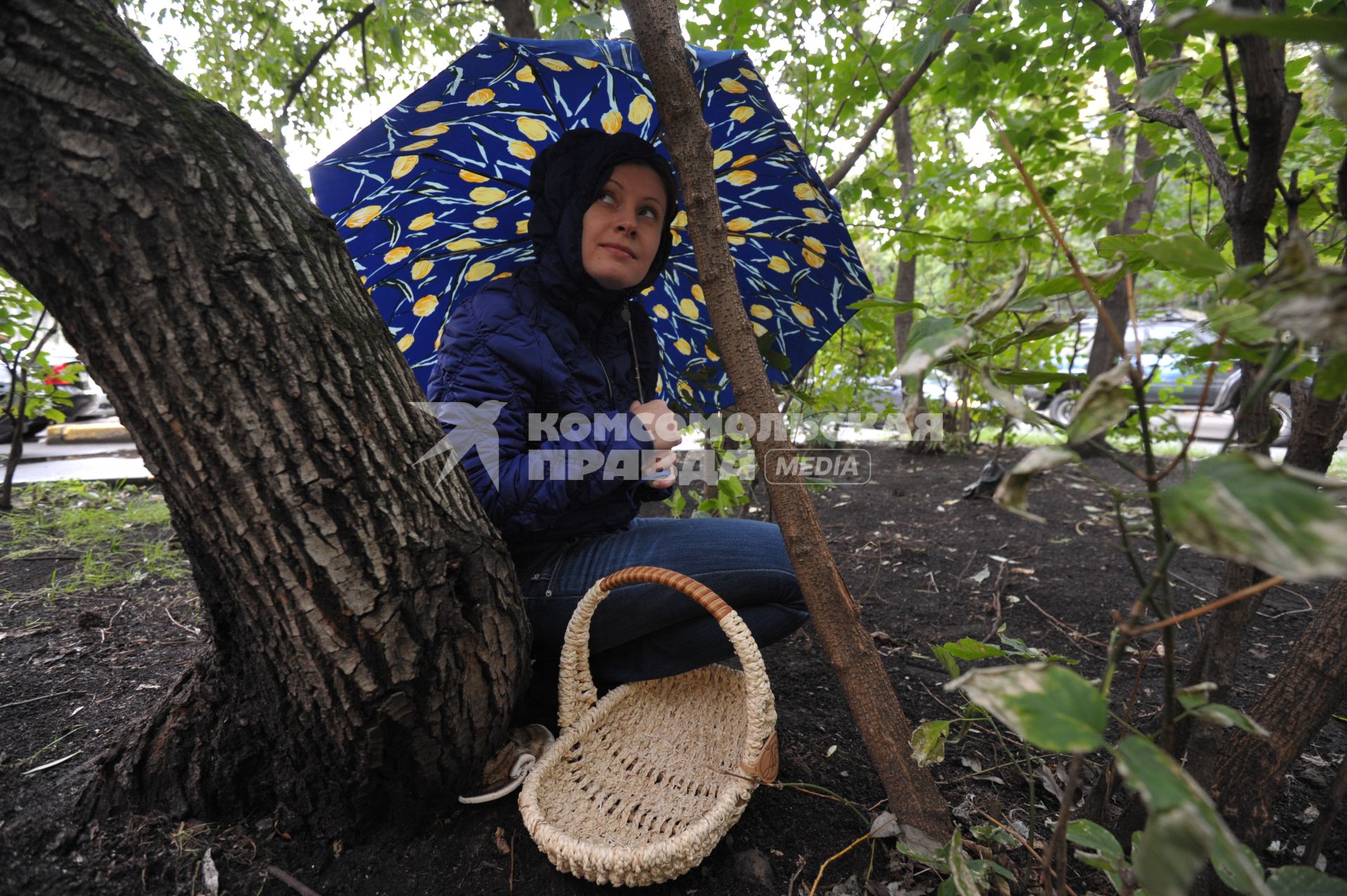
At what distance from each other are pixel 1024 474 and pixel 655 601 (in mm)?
1126

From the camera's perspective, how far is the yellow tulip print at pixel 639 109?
1509 millimetres

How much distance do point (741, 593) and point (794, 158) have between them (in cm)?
115

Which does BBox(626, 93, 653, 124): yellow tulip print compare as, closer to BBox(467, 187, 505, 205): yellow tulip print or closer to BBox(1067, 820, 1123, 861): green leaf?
BBox(467, 187, 505, 205): yellow tulip print

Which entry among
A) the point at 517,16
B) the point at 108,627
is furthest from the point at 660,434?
the point at 517,16

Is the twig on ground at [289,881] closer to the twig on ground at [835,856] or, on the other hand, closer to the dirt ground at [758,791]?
the dirt ground at [758,791]

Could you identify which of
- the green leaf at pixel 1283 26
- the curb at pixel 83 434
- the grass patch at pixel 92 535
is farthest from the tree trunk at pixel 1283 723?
the curb at pixel 83 434

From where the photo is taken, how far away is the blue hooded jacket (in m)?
1.41

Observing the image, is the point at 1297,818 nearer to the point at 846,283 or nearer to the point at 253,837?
the point at 846,283

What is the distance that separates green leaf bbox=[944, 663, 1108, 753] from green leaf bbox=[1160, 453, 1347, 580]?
149 mm

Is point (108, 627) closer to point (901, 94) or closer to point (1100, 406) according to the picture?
point (1100, 406)

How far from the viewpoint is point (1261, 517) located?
0.40m

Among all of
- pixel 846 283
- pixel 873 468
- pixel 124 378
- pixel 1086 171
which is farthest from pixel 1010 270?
pixel 124 378

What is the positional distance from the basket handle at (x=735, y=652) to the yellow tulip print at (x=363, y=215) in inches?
45.2

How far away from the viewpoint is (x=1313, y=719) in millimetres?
956
